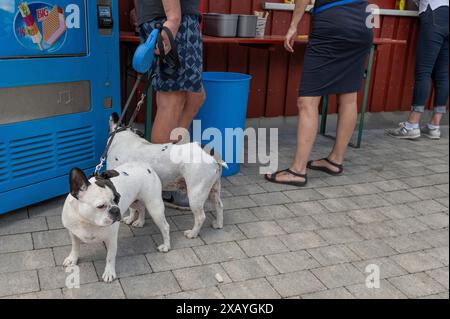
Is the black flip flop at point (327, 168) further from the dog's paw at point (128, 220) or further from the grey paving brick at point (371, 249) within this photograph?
the dog's paw at point (128, 220)

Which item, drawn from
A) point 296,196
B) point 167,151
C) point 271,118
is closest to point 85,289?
point 167,151

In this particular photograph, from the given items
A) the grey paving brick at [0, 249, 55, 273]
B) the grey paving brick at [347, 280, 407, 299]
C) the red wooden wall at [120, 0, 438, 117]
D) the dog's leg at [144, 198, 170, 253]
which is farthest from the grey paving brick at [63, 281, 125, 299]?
the red wooden wall at [120, 0, 438, 117]

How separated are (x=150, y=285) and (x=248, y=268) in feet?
1.68

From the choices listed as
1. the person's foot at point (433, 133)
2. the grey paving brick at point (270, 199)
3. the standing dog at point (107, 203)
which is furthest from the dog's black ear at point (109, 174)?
the person's foot at point (433, 133)

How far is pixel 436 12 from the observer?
15.2 feet

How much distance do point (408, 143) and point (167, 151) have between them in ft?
10.7

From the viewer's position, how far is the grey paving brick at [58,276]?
2.17 meters

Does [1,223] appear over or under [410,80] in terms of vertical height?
under

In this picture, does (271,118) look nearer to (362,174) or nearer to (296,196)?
(362,174)

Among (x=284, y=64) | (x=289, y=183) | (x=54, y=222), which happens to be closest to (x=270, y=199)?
(x=289, y=183)

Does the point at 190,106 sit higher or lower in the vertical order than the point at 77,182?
higher

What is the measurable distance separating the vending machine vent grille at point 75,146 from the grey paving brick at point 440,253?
84.7 inches

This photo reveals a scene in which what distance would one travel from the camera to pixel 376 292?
7.40ft

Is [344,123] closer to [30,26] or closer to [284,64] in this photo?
[284,64]
